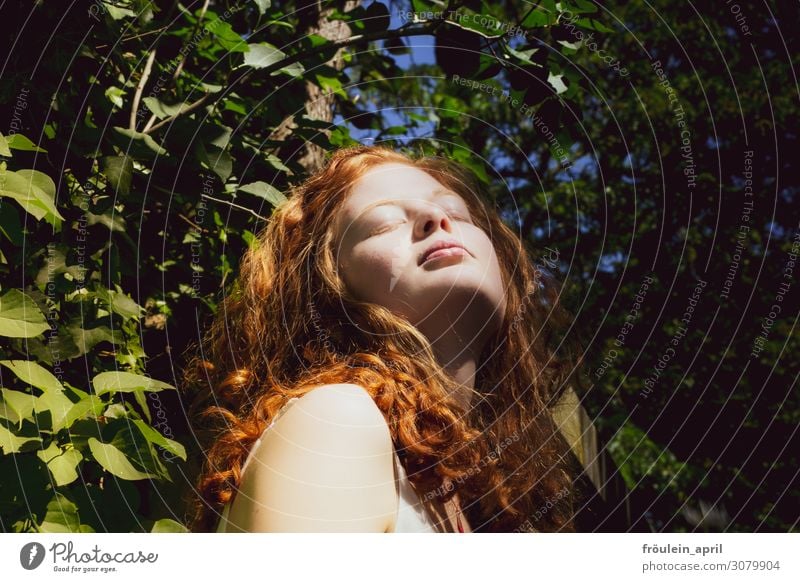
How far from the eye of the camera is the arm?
1.21 metres

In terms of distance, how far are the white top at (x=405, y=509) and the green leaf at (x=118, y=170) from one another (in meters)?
0.51

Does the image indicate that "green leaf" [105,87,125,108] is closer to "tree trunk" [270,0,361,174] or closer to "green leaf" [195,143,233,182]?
"green leaf" [195,143,233,182]

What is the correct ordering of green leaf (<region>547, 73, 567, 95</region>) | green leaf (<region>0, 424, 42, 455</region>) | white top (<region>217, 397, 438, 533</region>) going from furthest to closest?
1. green leaf (<region>547, 73, 567, 95</region>)
2. white top (<region>217, 397, 438, 533</region>)
3. green leaf (<region>0, 424, 42, 455</region>)

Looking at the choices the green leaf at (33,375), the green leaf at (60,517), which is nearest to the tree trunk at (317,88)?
the green leaf at (33,375)

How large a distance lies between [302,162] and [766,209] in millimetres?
5156

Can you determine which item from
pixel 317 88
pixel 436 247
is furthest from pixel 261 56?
pixel 317 88

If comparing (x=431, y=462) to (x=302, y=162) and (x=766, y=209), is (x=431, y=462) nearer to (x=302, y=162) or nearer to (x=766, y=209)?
(x=302, y=162)

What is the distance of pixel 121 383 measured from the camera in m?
1.27

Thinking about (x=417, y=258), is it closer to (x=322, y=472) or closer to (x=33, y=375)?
(x=322, y=472)

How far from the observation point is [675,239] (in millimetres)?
6582

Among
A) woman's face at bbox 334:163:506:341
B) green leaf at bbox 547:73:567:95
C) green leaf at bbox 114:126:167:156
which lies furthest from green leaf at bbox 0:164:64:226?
green leaf at bbox 547:73:567:95

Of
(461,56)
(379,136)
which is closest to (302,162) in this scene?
(379,136)

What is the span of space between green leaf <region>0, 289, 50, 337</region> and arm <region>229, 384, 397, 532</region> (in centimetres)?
41

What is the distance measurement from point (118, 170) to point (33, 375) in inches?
16.6
